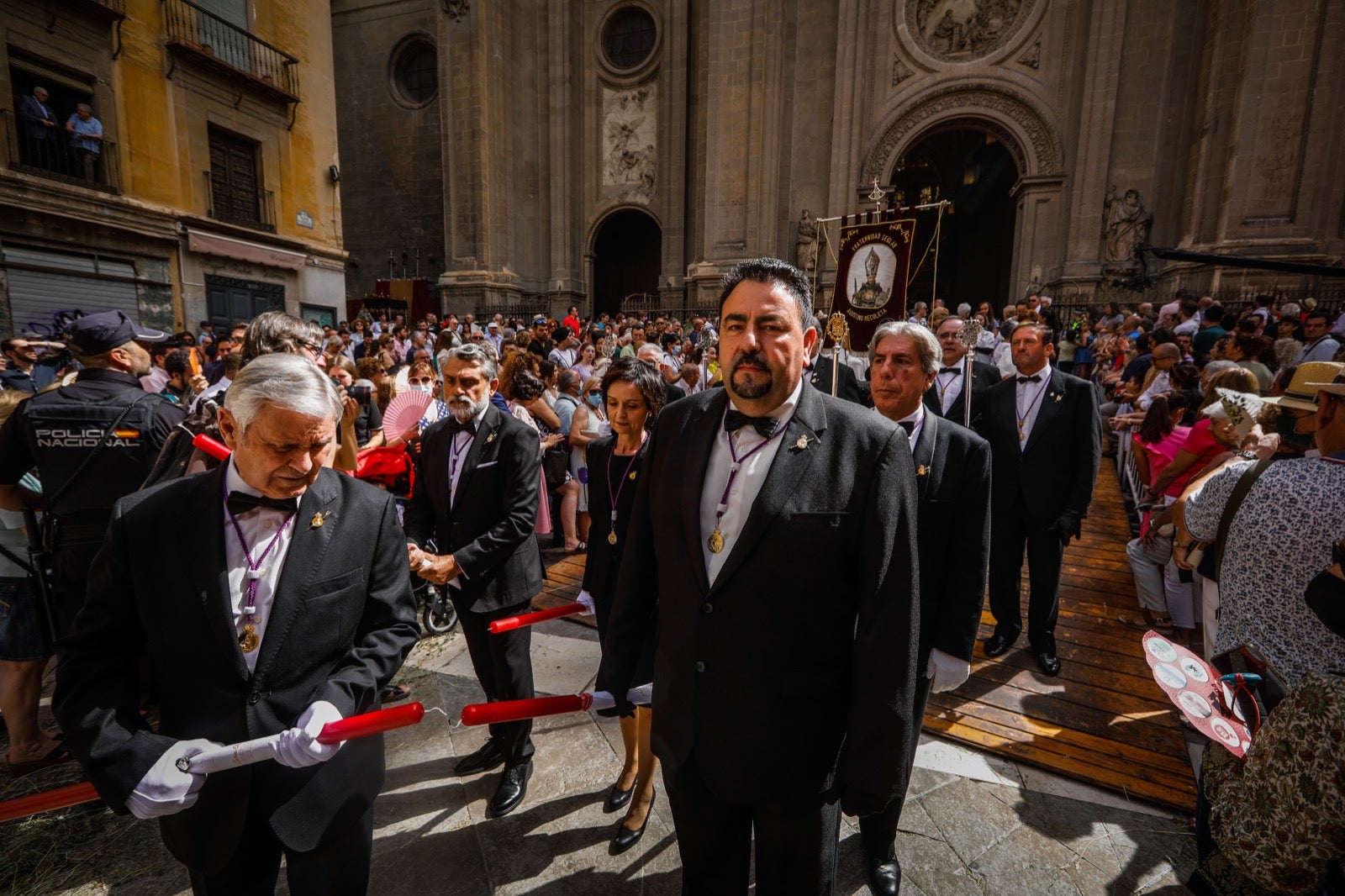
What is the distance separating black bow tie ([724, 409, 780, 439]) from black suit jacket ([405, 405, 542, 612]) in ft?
4.97

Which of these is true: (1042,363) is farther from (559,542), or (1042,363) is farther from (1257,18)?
(1257,18)

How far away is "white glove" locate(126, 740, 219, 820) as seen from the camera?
4.99 feet

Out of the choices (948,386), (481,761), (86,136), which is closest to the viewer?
(481,761)

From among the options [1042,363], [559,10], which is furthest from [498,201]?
[1042,363]

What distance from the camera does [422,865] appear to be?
2604 mm

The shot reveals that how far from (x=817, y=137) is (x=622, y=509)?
60.0 ft

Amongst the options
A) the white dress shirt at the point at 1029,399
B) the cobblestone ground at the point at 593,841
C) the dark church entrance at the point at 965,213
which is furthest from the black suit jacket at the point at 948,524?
the dark church entrance at the point at 965,213

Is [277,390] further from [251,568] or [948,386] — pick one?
[948,386]

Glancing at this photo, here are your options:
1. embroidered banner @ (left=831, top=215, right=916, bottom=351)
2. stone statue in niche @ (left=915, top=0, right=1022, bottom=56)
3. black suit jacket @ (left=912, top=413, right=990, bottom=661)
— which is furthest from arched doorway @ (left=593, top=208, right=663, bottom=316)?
black suit jacket @ (left=912, top=413, right=990, bottom=661)

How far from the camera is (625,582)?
2012 mm

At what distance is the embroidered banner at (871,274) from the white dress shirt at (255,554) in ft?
17.4

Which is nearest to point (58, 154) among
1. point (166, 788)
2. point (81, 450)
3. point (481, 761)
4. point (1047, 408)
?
point (81, 450)

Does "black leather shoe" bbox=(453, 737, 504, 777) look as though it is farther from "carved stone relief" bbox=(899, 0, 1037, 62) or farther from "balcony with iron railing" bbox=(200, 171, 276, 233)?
"carved stone relief" bbox=(899, 0, 1037, 62)

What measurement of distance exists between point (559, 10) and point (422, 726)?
22.8 meters
